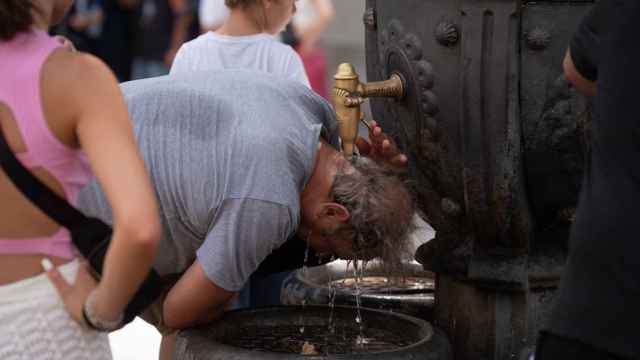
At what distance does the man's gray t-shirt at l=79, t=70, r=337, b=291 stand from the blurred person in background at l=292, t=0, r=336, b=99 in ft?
11.2

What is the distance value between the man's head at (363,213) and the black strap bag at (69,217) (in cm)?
89

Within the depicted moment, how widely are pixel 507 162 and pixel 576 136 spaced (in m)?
0.15

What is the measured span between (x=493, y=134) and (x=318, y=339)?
642mm

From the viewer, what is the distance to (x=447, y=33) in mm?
2777

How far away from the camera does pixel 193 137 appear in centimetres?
274

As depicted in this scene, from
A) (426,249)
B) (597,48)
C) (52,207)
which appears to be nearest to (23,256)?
(52,207)

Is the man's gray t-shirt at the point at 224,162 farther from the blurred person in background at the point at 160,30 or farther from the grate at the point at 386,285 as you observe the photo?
the blurred person in background at the point at 160,30

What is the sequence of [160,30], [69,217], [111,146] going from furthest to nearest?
[160,30]
[69,217]
[111,146]

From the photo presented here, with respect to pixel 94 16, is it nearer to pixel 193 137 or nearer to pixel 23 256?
pixel 193 137

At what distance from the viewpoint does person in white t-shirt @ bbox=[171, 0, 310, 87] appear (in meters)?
3.83

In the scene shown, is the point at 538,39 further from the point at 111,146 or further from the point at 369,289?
the point at 111,146

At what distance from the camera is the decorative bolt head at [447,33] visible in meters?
2.77

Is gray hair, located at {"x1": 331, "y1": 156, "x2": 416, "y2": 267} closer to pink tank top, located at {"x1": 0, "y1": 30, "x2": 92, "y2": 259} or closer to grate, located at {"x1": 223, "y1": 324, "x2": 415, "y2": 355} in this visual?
grate, located at {"x1": 223, "y1": 324, "x2": 415, "y2": 355}

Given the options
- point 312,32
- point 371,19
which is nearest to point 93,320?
point 371,19
